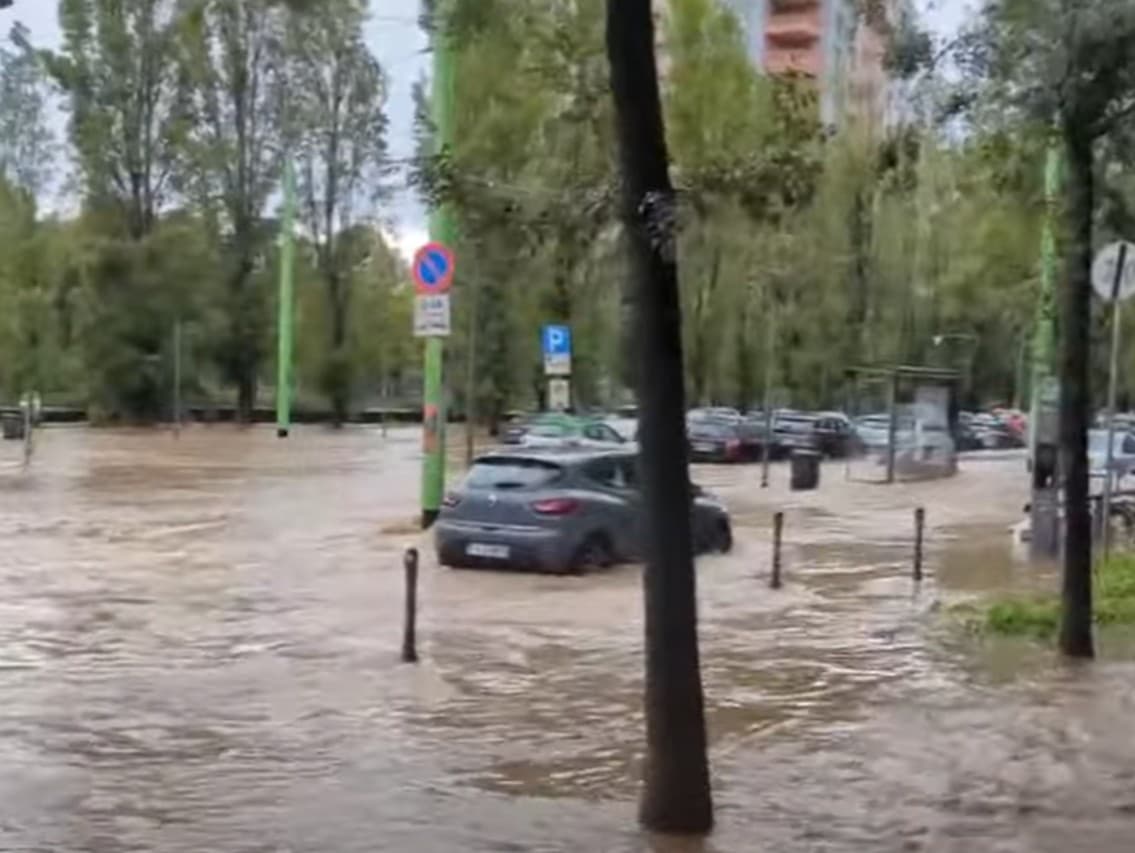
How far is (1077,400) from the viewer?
13.8 metres

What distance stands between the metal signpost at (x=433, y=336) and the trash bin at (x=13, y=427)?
123 ft

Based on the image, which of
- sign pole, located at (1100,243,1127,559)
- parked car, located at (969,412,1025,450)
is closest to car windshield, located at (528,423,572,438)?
sign pole, located at (1100,243,1127,559)

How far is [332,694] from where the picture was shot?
13.6 m

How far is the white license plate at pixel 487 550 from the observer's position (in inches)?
886

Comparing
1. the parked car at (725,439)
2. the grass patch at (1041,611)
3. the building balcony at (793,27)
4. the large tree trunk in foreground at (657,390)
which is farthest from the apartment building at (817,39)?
the parked car at (725,439)

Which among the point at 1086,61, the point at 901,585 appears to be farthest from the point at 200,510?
the point at 1086,61

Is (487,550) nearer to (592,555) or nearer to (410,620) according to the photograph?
(592,555)

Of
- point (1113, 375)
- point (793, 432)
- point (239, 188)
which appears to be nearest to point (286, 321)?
point (239, 188)

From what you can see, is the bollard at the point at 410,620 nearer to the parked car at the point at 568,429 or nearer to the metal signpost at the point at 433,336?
the metal signpost at the point at 433,336

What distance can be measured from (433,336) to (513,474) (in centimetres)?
449

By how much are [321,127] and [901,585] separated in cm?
6289

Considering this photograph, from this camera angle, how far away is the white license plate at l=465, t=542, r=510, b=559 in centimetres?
2250

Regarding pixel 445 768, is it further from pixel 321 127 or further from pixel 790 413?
pixel 321 127

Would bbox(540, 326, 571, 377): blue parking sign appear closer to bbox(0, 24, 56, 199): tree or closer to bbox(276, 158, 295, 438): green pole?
bbox(276, 158, 295, 438): green pole
